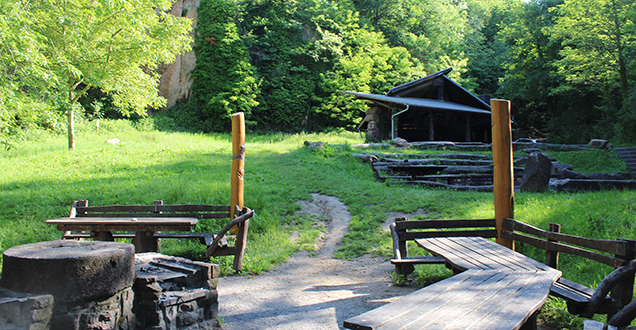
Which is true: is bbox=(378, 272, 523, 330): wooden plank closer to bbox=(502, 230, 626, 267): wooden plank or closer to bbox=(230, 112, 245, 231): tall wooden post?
bbox=(502, 230, 626, 267): wooden plank

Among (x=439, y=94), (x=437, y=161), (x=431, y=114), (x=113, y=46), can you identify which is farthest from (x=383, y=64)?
Answer: (x=113, y=46)

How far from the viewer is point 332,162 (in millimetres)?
15039

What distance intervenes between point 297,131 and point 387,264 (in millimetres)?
25630

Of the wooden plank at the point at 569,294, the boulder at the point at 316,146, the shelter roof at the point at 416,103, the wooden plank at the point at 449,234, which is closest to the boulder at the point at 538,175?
the wooden plank at the point at 449,234

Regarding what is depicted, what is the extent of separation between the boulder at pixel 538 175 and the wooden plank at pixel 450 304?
8376 mm

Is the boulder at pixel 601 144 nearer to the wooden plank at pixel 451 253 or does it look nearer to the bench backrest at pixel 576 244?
the bench backrest at pixel 576 244

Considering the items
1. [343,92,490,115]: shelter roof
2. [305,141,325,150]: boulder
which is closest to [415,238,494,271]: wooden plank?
[305,141,325,150]: boulder

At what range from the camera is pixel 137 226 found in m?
5.66

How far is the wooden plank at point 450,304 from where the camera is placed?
7.61ft

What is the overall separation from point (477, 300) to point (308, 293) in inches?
111

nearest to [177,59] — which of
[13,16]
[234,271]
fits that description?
[13,16]

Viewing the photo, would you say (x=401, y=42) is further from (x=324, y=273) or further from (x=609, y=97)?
(x=324, y=273)

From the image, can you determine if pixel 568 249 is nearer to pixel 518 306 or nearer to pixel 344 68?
pixel 518 306

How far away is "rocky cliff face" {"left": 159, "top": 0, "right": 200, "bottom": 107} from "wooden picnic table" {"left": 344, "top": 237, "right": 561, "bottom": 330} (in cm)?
2875
